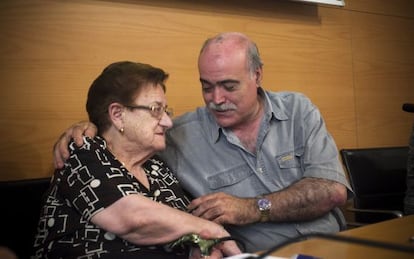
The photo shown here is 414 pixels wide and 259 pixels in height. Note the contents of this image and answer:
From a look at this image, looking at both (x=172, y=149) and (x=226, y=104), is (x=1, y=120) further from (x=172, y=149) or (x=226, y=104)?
(x=226, y=104)

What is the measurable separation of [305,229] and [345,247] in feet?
1.65

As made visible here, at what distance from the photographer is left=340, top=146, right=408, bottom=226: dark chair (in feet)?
6.50

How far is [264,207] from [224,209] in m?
0.17

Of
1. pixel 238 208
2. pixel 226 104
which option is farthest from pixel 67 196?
pixel 226 104

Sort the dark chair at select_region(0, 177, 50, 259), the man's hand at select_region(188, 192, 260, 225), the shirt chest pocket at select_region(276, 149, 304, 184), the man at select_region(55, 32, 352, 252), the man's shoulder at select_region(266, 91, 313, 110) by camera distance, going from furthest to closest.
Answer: the man's shoulder at select_region(266, 91, 313, 110)
the shirt chest pocket at select_region(276, 149, 304, 184)
the man at select_region(55, 32, 352, 252)
the man's hand at select_region(188, 192, 260, 225)
the dark chair at select_region(0, 177, 50, 259)

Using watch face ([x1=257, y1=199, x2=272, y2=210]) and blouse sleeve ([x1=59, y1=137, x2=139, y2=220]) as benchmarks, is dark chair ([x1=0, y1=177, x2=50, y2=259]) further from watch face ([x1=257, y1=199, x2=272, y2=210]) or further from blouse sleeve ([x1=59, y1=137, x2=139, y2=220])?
watch face ([x1=257, y1=199, x2=272, y2=210])

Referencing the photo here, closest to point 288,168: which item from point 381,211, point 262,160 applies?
point 262,160

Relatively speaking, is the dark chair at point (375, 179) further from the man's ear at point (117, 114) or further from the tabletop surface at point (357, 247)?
the man's ear at point (117, 114)

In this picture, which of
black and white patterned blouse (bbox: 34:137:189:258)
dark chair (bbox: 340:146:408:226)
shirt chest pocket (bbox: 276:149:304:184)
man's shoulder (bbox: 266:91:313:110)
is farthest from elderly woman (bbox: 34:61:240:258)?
dark chair (bbox: 340:146:408:226)

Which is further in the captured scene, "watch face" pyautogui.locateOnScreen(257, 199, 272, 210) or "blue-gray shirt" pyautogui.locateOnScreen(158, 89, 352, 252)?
"blue-gray shirt" pyautogui.locateOnScreen(158, 89, 352, 252)

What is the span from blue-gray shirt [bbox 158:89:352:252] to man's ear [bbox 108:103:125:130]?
1.22 ft

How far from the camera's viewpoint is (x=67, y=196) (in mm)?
1159

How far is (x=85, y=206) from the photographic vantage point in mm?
1104

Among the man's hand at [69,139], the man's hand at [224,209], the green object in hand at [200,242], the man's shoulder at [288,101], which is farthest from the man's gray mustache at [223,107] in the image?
the green object in hand at [200,242]
